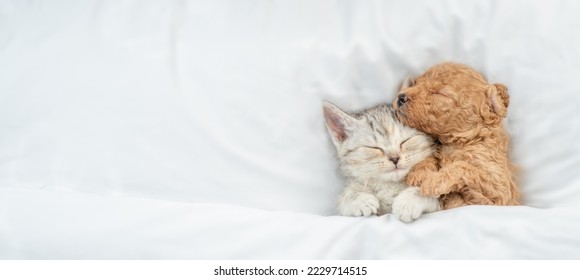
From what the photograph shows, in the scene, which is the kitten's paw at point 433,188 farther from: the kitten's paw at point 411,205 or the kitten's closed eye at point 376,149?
the kitten's closed eye at point 376,149

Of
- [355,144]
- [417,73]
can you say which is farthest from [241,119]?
[417,73]

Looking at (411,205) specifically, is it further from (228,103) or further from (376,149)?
(228,103)

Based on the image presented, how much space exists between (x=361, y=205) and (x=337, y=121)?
199mm

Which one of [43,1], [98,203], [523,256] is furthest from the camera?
[43,1]

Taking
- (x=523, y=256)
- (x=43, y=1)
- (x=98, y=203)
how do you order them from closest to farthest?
(x=523, y=256)
(x=98, y=203)
(x=43, y=1)

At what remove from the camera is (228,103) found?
4.47 feet

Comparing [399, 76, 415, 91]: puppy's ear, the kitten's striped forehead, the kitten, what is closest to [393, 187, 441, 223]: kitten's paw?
the kitten

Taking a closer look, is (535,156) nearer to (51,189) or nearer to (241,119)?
(241,119)

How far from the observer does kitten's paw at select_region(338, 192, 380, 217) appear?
1257 millimetres

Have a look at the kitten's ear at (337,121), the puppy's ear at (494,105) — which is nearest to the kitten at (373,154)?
the kitten's ear at (337,121)

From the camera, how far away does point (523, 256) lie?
113 cm

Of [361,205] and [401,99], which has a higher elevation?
[401,99]

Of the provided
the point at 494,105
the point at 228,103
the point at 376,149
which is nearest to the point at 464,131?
the point at 494,105

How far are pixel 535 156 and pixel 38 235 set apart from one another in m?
1.01
